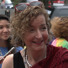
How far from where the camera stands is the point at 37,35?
1.50 m

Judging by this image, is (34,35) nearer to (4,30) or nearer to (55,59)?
(55,59)

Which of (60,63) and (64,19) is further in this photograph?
(64,19)

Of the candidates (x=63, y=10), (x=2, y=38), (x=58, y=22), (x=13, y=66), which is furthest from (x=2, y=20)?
(x=63, y=10)

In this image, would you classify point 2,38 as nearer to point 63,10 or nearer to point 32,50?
point 32,50

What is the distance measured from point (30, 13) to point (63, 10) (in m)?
5.69

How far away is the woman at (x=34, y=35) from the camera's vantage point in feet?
4.95

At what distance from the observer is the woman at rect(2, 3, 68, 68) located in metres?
1.51

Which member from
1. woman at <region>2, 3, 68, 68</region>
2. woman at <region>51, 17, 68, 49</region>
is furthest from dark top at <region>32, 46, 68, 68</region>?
woman at <region>51, 17, 68, 49</region>

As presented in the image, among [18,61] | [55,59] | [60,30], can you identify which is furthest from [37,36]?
[60,30]

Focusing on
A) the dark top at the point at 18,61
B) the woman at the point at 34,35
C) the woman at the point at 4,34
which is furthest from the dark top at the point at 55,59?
the woman at the point at 4,34

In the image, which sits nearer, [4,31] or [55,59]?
[55,59]

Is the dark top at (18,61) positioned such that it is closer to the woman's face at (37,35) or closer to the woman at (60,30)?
the woman's face at (37,35)

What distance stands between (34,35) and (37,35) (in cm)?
2

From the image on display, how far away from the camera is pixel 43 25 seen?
154 centimetres
